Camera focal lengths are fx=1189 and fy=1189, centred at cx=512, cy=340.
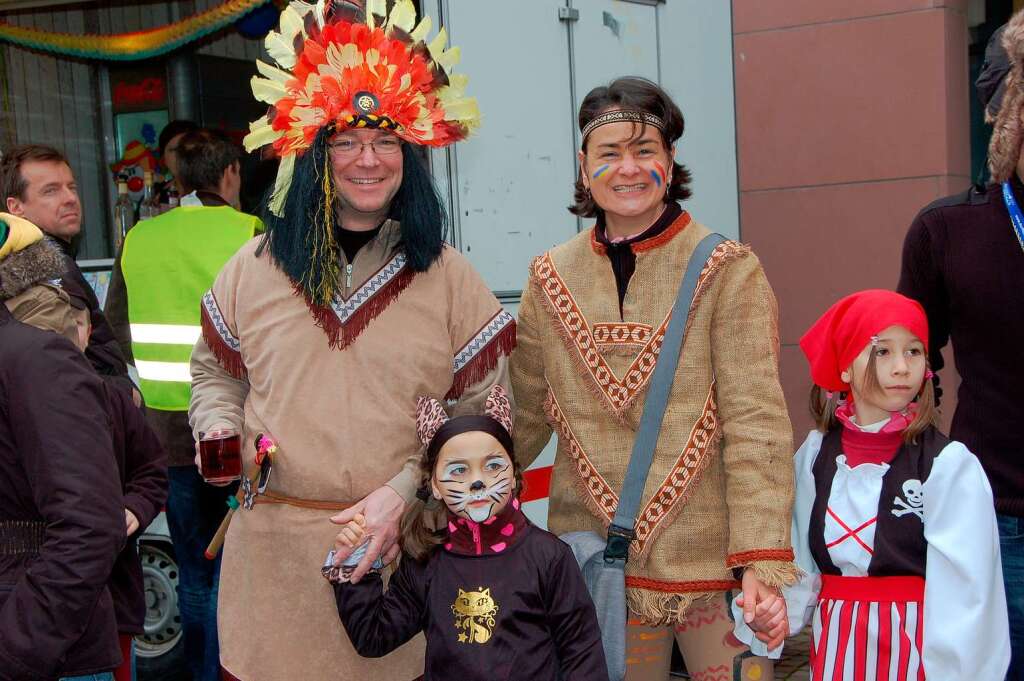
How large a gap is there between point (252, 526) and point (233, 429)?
23 centimetres

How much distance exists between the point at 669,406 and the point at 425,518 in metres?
0.58

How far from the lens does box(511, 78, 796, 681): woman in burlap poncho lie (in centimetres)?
248

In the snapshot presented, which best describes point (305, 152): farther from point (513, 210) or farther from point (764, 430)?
point (513, 210)

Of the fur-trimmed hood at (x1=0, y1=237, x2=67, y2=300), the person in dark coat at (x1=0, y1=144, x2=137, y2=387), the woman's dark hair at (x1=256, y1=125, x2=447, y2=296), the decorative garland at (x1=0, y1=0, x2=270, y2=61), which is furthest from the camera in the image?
the decorative garland at (x1=0, y1=0, x2=270, y2=61)

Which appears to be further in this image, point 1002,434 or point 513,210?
point 513,210

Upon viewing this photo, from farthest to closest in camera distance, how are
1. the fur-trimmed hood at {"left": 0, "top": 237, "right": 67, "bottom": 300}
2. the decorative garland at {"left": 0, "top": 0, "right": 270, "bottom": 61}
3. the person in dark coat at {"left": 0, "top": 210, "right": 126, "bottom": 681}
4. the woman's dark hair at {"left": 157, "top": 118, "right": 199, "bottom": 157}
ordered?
the decorative garland at {"left": 0, "top": 0, "right": 270, "bottom": 61} → the woman's dark hair at {"left": 157, "top": 118, "right": 199, "bottom": 157} → the fur-trimmed hood at {"left": 0, "top": 237, "right": 67, "bottom": 300} → the person in dark coat at {"left": 0, "top": 210, "right": 126, "bottom": 681}

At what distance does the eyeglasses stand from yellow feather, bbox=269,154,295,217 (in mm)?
105

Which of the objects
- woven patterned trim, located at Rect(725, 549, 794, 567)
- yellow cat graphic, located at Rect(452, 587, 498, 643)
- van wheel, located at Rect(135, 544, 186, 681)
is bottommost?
van wheel, located at Rect(135, 544, 186, 681)

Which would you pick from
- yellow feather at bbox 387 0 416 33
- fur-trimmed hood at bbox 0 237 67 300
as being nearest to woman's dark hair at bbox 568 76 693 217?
yellow feather at bbox 387 0 416 33

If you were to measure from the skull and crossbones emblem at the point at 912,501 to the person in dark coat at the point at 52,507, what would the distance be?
1605 mm

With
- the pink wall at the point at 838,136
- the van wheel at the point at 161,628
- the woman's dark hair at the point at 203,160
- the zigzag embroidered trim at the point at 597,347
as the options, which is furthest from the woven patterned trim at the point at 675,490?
the pink wall at the point at 838,136

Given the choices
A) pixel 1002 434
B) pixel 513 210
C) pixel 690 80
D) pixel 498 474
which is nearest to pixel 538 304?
pixel 498 474

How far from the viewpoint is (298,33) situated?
8.66ft

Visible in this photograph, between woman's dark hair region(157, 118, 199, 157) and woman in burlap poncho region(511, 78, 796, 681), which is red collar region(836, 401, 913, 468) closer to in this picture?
woman in burlap poncho region(511, 78, 796, 681)
